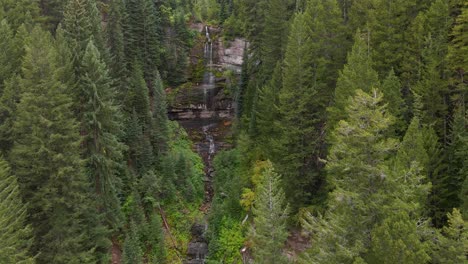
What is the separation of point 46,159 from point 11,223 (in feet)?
13.2

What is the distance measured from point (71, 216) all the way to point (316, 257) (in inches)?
569

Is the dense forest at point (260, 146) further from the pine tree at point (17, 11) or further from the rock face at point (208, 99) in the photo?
the rock face at point (208, 99)

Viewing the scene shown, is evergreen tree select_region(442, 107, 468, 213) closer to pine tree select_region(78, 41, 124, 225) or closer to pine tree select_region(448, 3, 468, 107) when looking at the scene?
pine tree select_region(448, 3, 468, 107)

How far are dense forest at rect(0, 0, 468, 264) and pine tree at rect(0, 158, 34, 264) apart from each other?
0.31 feet

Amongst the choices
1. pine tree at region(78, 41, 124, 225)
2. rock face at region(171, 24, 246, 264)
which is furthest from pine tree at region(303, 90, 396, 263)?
rock face at region(171, 24, 246, 264)

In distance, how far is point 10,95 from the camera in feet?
76.3

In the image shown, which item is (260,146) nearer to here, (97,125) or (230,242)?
(230,242)

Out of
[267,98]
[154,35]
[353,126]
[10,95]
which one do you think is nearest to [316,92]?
[267,98]

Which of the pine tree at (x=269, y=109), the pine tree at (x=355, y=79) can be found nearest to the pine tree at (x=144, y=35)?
the pine tree at (x=269, y=109)

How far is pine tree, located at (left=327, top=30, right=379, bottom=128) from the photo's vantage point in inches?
931

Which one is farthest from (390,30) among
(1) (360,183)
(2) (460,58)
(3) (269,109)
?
(1) (360,183)

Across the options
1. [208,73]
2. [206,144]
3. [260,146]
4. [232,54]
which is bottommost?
[206,144]

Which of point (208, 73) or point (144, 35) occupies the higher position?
point (144, 35)

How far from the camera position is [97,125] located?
1012 inches
